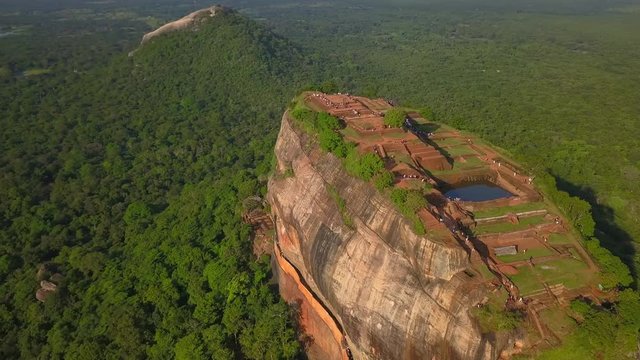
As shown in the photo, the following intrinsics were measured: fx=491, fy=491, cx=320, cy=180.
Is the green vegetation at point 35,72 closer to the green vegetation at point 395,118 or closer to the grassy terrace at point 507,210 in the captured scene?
the green vegetation at point 395,118

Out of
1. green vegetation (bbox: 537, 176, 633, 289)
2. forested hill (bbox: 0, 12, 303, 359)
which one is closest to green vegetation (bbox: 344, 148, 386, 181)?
green vegetation (bbox: 537, 176, 633, 289)

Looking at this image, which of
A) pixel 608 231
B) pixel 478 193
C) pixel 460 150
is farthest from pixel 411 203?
pixel 608 231

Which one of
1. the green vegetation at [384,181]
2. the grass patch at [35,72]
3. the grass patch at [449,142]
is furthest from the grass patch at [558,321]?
the grass patch at [35,72]

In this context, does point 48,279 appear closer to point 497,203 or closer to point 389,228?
point 389,228

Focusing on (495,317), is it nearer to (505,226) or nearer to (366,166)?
(505,226)

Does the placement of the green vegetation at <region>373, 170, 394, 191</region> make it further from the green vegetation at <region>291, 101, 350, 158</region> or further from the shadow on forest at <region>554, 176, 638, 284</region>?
the shadow on forest at <region>554, 176, 638, 284</region>

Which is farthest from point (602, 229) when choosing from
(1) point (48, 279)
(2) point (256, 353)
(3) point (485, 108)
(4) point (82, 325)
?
(1) point (48, 279)
